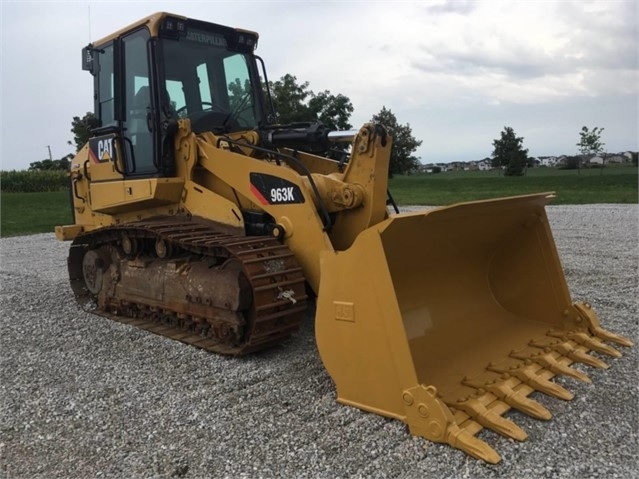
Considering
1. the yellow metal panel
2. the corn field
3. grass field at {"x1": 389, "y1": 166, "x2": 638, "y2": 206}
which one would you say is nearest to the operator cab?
the yellow metal panel

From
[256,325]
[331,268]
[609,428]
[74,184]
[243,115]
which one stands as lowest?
[609,428]

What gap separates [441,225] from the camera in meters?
4.14

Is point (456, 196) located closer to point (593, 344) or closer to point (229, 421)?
point (593, 344)

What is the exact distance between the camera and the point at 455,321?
14.8 feet

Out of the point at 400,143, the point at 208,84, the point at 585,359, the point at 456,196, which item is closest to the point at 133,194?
the point at 208,84

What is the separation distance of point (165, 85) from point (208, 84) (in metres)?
0.60

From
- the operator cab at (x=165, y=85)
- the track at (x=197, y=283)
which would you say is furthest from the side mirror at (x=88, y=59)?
the track at (x=197, y=283)

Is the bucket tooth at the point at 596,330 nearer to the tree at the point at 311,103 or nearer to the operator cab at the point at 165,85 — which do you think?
the operator cab at the point at 165,85

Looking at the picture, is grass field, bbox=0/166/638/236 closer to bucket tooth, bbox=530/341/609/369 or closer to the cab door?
the cab door

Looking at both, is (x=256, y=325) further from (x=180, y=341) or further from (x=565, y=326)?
(x=565, y=326)

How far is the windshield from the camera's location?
588 centimetres

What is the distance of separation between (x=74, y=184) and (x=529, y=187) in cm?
2544

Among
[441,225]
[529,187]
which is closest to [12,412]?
[441,225]

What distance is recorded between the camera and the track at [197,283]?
450cm
